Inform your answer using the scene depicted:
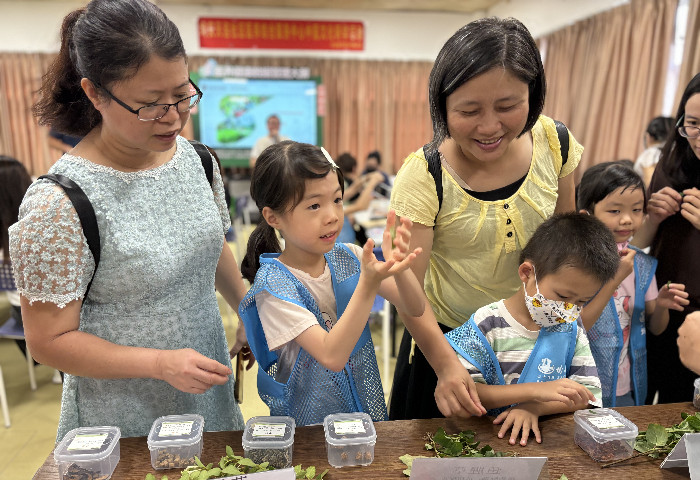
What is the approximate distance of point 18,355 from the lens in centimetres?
390

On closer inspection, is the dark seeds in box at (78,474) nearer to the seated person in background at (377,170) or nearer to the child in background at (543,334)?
the child in background at (543,334)

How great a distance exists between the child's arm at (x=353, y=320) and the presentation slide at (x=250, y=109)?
7.70 meters

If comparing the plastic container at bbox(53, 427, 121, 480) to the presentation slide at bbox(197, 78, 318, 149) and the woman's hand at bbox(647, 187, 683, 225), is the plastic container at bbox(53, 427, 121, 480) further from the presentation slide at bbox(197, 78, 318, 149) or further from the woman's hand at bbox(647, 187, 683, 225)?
the presentation slide at bbox(197, 78, 318, 149)

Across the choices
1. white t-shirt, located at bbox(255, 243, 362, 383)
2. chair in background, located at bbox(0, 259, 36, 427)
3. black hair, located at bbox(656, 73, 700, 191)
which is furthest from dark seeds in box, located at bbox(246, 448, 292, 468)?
Answer: chair in background, located at bbox(0, 259, 36, 427)

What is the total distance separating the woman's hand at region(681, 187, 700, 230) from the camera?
4.94 ft

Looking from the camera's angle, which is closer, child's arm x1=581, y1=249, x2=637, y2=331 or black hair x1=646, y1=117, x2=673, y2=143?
child's arm x1=581, y1=249, x2=637, y2=331

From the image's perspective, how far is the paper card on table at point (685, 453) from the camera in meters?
0.95

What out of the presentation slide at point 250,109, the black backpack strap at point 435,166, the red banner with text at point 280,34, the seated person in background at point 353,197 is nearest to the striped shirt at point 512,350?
the black backpack strap at point 435,166

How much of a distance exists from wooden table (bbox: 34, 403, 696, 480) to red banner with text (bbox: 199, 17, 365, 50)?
827cm

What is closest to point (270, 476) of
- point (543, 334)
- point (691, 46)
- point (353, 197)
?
point (543, 334)

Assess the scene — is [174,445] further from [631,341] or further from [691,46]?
[691,46]

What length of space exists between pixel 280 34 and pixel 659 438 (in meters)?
8.49

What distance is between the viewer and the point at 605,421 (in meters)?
1.08

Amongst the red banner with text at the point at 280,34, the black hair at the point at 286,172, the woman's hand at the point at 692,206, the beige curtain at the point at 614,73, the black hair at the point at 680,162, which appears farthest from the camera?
the red banner with text at the point at 280,34
